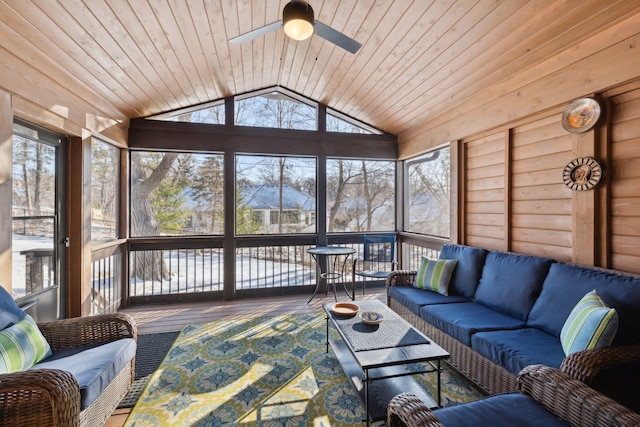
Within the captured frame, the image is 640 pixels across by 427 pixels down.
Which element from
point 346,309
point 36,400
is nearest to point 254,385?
point 346,309

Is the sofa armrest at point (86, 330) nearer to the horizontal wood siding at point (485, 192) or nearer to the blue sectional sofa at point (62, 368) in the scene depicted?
the blue sectional sofa at point (62, 368)

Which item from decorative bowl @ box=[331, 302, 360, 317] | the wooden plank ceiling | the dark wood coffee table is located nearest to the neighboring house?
the wooden plank ceiling

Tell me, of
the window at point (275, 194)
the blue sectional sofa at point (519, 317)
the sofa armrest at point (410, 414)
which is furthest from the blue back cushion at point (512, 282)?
the window at point (275, 194)

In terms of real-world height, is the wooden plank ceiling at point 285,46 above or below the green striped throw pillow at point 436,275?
above

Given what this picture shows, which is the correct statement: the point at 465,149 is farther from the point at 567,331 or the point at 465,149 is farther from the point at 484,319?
the point at 567,331

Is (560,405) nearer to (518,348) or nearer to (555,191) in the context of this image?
(518,348)

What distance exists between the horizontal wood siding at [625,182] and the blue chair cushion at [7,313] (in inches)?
162

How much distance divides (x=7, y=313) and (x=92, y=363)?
61cm

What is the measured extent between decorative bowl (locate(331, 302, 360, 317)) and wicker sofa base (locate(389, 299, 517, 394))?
742mm

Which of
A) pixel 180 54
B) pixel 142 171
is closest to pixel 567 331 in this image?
pixel 180 54

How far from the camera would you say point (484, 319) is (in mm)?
Answer: 2426

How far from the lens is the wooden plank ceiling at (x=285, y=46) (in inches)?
86.5

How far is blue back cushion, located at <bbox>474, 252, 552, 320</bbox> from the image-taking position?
96.0 inches

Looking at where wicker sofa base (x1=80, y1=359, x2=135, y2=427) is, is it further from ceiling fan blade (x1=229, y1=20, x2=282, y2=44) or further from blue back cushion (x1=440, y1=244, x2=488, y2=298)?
blue back cushion (x1=440, y1=244, x2=488, y2=298)
